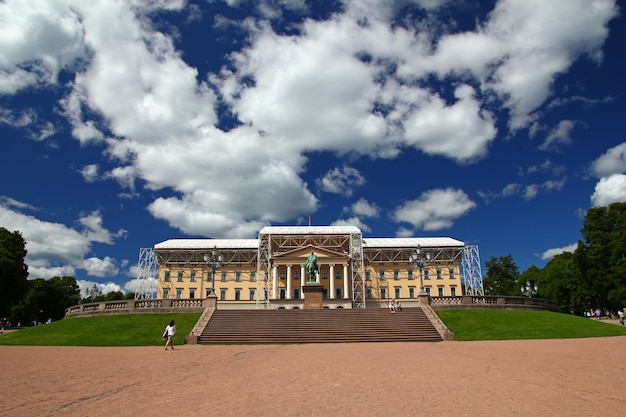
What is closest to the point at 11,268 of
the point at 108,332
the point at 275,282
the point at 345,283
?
the point at 108,332

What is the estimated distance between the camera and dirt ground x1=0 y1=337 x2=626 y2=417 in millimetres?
8852

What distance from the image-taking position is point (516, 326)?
3033 cm

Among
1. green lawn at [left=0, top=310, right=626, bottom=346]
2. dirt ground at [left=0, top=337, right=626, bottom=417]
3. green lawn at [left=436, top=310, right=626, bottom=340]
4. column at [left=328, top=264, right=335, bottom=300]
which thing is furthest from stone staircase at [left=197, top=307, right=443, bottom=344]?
column at [left=328, top=264, right=335, bottom=300]

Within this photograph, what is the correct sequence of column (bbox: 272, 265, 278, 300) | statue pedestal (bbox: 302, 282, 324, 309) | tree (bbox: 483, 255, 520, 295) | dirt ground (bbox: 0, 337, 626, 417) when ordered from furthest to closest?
1. tree (bbox: 483, 255, 520, 295)
2. column (bbox: 272, 265, 278, 300)
3. statue pedestal (bbox: 302, 282, 324, 309)
4. dirt ground (bbox: 0, 337, 626, 417)

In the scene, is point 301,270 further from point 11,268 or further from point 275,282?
point 11,268

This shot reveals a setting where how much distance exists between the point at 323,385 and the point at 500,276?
98.2 meters

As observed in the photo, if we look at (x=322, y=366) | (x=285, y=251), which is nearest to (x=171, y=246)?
(x=285, y=251)

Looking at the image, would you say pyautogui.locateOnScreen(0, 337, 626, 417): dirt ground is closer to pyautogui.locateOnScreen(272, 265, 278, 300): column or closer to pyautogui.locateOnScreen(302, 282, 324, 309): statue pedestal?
pyautogui.locateOnScreen(302, 282, 324, 309): statue pedestal

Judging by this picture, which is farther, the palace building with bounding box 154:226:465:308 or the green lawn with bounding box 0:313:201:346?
the palace building with bounding box 154:226:465:308

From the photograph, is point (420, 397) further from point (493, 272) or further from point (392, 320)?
point (493, 272)

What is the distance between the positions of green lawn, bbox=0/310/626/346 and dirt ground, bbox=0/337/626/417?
31.5 ft

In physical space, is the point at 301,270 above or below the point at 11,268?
above

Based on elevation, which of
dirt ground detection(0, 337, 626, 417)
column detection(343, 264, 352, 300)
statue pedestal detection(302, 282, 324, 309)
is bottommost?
dirt ground detection(0, 337, 626, 417)

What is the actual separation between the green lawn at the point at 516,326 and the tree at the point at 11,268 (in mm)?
50449
